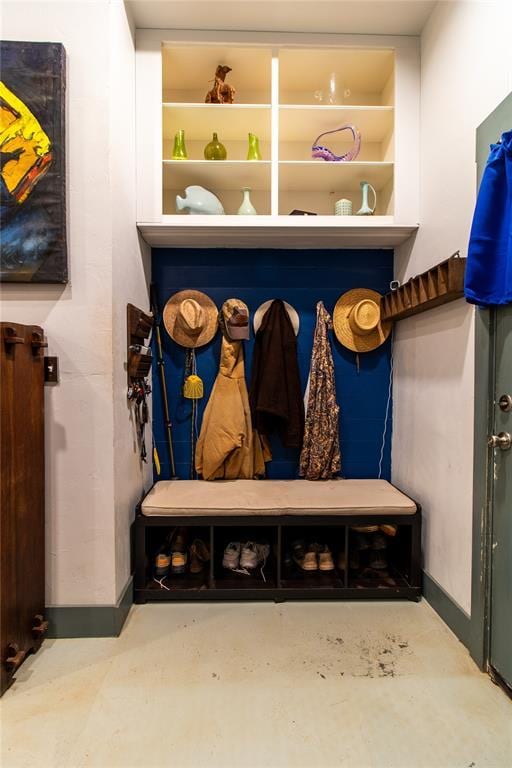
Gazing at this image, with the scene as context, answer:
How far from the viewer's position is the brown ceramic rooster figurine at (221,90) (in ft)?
6.77

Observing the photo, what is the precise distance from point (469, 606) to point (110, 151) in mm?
2401

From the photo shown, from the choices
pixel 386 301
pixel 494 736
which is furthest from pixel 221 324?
pixel 494 736

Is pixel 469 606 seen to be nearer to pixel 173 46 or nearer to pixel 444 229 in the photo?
pixel 444 229

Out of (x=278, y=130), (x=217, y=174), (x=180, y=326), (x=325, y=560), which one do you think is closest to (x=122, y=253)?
(x=180, y=326)

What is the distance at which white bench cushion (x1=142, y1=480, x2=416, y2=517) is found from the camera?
1.95 meters

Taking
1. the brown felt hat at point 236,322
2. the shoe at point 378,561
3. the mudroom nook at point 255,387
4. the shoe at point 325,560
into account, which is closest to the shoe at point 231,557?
the mudroom nook at point 255,387

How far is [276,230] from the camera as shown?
2125mm

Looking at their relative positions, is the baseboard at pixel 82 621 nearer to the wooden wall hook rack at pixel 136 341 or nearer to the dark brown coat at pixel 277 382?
the wooden wall hook rack at pixel 136 341

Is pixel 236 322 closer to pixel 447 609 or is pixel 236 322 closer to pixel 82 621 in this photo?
pixel 82 621

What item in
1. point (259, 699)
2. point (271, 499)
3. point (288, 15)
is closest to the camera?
point (259, 699)

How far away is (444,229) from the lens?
1816 millimetres

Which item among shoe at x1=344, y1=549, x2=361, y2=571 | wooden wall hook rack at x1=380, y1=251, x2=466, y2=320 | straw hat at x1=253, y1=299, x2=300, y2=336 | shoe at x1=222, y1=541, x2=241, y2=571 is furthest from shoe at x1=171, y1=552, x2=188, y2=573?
wooden wall hook rack at x1=380, y1=251, x2=466, y2=320

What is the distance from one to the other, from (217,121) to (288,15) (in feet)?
1.89

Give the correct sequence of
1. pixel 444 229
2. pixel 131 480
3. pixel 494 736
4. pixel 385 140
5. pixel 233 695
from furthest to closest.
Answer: pixel 385 140, pixel 131 480, pixel 444 229, pixel 233 695, pixel 494 736
